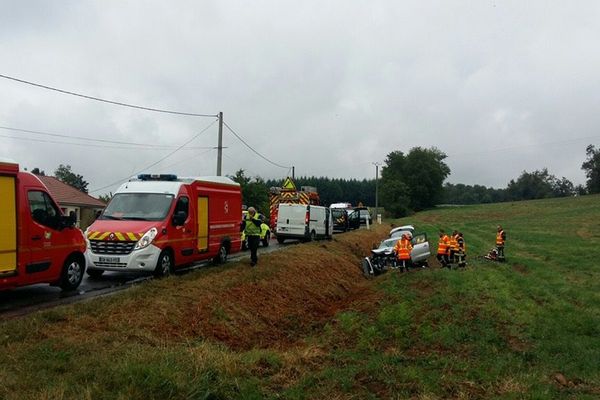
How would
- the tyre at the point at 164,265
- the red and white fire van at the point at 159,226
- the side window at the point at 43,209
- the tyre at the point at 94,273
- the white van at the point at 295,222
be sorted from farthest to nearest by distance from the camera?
the white van at the point at 295,222, the tyre at the point at 94,273, the tyre at the point at 164,265, the red and white fire van at the point at 159,226, the side window at the point at 43,209

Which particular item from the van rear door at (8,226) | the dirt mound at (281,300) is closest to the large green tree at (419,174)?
the dirt mound at (281,300)

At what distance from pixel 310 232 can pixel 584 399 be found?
2414 centimetres

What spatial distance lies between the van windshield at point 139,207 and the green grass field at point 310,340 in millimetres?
1982

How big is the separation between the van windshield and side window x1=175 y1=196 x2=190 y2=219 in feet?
0.75

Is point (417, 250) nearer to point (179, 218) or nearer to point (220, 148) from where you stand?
point (179, 218)

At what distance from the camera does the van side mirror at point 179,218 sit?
13.6 meters

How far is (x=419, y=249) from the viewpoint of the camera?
22781mm

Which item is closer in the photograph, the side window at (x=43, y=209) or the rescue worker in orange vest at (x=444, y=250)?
the side window at (x=43, y=209)

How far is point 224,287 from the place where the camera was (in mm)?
11766

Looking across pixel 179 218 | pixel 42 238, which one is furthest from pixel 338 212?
pixel 42 238

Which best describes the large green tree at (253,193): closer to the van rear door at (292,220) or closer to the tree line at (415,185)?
the van rear door at (292,220)

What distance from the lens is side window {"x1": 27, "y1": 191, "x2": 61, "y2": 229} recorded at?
10.5 metres

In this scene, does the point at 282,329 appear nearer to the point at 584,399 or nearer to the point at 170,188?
the point at 170,188

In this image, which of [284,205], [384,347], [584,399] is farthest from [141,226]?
[284,205]
